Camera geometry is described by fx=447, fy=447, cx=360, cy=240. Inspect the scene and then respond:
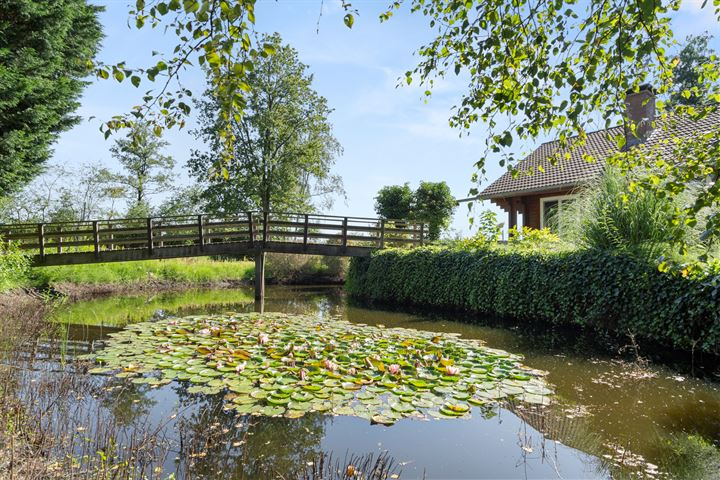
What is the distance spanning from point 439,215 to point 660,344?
16.5m

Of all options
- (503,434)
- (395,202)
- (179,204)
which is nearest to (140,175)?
(179,204)

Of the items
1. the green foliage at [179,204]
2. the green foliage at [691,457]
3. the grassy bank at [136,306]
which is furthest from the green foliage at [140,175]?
the green foliage at [691,457]

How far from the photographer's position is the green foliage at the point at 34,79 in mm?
11273

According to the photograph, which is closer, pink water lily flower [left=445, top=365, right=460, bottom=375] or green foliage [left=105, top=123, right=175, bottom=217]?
pink water lily flower [left=445, top=365, right=460, bottom=375]

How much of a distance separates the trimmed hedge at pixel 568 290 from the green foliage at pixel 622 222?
361mm

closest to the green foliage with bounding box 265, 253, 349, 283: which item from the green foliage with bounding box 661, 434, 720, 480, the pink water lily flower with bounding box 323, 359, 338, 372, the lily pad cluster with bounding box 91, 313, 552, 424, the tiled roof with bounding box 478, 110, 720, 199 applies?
the tiled roof with bounding box 478, 110, 720, 199

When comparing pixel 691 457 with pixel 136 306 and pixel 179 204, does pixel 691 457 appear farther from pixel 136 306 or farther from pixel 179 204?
pixel 179 204

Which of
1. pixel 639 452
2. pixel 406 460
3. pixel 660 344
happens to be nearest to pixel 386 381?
pixel 406 460

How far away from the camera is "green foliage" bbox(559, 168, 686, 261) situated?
734 cm

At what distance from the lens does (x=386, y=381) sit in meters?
4.43

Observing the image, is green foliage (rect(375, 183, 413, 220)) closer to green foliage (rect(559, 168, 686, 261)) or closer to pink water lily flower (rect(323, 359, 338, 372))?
green foliage (rect(559, 168, 686, 261))

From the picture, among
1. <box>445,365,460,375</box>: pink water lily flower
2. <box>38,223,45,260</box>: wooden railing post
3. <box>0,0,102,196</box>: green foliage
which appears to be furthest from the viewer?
<box>38,223,45,260</box>: wooden railing post

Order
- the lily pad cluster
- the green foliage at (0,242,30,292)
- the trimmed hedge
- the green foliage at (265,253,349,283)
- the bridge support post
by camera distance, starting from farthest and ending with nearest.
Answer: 1. the green foliage at (265,253,349,283)
2. the bridge support post
3. the green foliage at (0,242,30,292)
4. the trimmed hedge
5. the lily pad cluster

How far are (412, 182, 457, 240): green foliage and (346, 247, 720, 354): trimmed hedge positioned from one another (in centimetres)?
890
